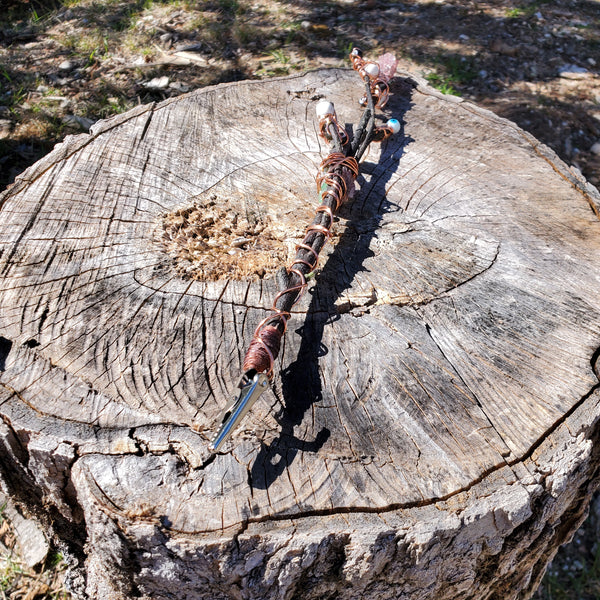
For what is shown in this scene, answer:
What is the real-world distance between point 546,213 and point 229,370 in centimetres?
125

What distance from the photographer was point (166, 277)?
1596 mm

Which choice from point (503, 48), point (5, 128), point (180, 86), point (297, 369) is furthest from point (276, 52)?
point (297, 369)

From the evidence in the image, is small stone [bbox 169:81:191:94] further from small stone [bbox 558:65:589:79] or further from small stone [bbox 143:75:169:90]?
small stone [bbox 558:65:589:79]

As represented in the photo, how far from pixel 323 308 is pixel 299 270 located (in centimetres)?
13

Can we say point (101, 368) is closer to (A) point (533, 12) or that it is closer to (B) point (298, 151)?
(B) point (298, 151)

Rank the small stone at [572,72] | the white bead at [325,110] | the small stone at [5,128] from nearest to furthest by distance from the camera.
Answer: the white bead at [325,110] < the small stone at [5,128] < the small stone at [572,72]

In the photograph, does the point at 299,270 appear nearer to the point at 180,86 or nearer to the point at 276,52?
the point at 180,86

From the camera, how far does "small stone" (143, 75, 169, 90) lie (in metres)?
3.98

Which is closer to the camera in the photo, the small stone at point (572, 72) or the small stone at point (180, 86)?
the small stone at point (180, 86)

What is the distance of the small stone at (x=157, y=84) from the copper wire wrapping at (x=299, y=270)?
2459 mm

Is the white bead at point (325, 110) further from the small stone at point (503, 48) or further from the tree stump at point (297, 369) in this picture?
the small stone at point (503, 48)

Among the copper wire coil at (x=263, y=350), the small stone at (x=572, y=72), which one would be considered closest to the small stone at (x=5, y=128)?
the copper wire coil at (x=263, y=350)

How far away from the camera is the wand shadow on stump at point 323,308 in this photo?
1.23 metres

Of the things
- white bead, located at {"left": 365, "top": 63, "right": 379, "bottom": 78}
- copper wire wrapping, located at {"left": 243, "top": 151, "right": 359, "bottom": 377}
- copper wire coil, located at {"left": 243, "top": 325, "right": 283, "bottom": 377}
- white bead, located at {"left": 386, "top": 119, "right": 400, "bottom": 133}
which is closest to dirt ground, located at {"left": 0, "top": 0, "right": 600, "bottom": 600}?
white bead, located at {"left": 365, "top": 63, "right": 379, "bottom": 78}
